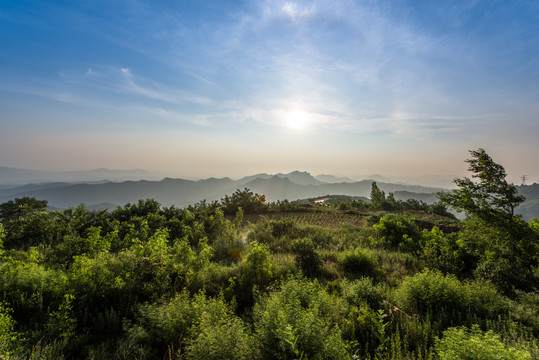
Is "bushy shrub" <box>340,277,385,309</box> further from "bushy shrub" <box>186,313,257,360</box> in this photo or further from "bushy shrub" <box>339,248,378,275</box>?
"bushy shrub" <box>186,313,257,360</box>

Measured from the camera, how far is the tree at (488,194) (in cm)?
515

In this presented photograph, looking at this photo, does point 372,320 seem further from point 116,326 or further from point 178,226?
point 178,226

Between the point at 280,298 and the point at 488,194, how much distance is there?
5.79 meters

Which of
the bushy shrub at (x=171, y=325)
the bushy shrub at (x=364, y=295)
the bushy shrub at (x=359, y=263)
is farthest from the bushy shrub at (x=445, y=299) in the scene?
the bushy shrub at (x=171, y=325)

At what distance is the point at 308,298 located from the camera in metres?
3.88

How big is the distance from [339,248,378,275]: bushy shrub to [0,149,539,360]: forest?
3cm

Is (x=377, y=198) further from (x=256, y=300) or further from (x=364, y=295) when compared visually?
(x=256, y=300)

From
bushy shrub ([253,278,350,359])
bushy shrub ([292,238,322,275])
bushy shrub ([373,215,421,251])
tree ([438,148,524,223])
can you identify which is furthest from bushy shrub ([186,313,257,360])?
bushy shrub ([373,215,421,251])

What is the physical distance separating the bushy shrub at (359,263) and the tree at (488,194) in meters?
2.65

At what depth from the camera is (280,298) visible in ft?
12.0

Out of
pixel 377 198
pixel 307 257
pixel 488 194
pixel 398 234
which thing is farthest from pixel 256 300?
pixel 377 198

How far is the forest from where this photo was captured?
2721 mm

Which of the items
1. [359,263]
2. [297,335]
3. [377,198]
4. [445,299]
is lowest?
[359,263]

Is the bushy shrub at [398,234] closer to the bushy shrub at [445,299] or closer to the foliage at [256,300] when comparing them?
the foliage at [256,300]
